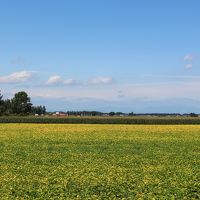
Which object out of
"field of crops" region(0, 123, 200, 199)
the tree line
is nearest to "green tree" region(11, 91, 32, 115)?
the tree line

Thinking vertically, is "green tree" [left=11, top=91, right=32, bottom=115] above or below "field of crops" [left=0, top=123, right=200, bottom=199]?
above

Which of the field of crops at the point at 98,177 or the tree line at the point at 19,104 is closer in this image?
the field of crops at the point at 98,177

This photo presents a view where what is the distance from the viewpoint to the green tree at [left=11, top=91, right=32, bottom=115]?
574ft

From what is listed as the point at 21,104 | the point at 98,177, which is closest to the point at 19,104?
the point at 21,104

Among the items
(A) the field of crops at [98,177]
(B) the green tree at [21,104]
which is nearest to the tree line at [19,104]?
(B) the green tree at [21,104]

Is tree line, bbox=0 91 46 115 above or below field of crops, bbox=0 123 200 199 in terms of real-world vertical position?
above

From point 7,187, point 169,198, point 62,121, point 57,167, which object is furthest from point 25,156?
point 62,121

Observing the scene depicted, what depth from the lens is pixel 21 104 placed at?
176m

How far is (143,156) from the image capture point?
2675cm

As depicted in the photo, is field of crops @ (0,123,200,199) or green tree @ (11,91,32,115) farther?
green tree @ (11,91,32,115)

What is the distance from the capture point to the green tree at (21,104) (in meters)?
175

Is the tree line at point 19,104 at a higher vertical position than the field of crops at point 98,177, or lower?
higher

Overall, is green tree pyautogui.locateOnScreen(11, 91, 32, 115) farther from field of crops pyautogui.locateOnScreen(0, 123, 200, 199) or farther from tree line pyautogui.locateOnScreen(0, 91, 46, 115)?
field of crops pyautogui.locateOnScreen(0, 123, 200, 199)

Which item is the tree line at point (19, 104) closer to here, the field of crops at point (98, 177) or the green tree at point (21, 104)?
the green tree at point (21, 104)
